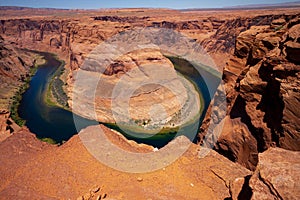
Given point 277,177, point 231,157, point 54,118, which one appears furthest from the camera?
point 54,118

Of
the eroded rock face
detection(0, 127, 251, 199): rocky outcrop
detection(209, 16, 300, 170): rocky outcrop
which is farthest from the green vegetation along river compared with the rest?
the eroded rock face

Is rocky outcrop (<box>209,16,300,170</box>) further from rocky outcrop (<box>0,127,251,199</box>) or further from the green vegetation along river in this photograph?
the green vegetation along river

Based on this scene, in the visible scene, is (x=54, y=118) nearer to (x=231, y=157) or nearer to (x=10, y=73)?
(x=10, y=73)

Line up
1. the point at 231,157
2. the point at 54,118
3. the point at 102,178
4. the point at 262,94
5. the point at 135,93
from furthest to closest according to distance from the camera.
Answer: the point at 54,118, the point at 135,93, the point at 231,157, the point at 262,94, the point at 102,178

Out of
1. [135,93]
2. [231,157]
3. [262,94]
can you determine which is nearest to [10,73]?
[135,93]

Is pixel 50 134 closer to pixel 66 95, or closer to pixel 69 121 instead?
pixel 69 121
